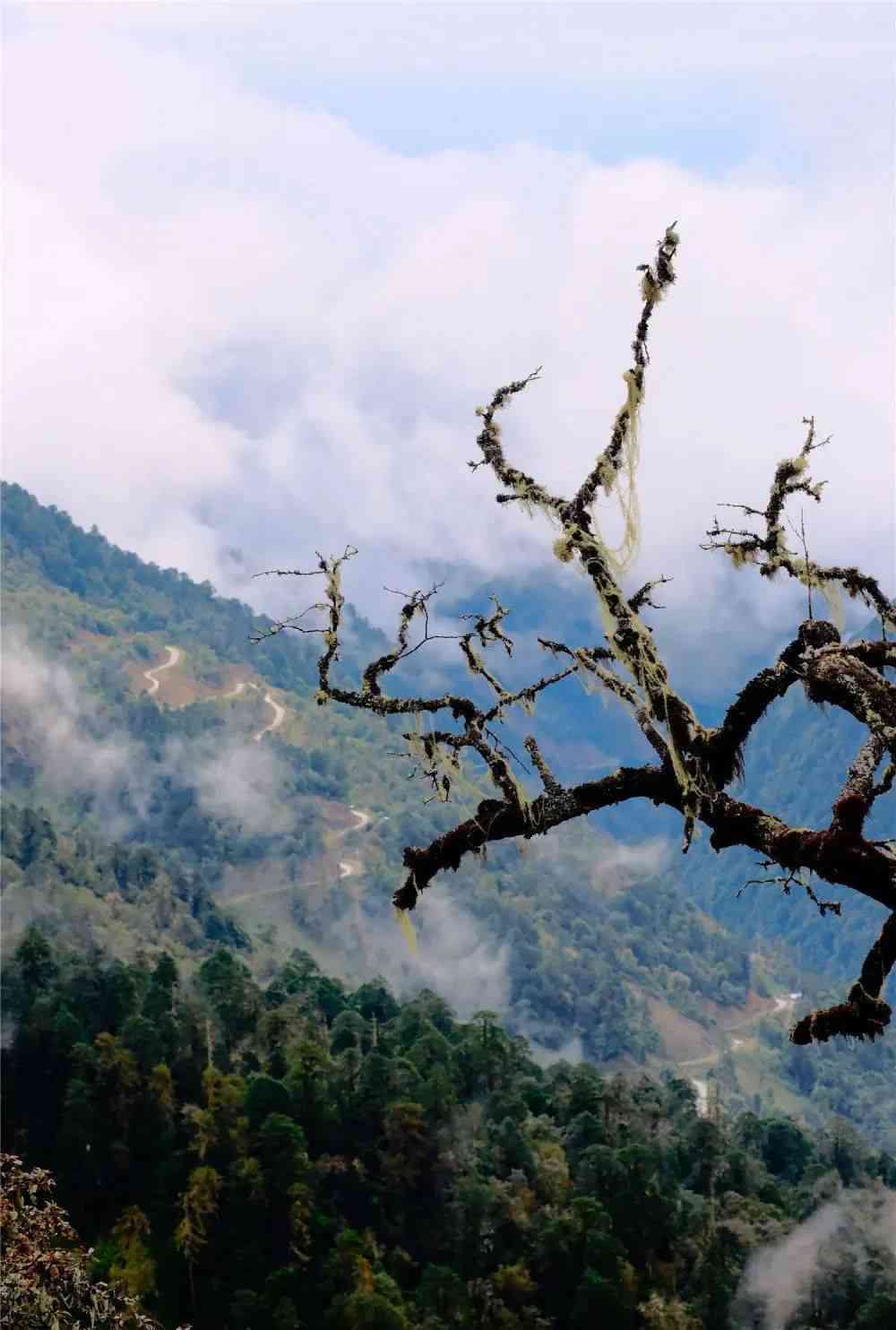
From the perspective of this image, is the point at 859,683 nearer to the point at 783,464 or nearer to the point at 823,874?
the point at 823,874

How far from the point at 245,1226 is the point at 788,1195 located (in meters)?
27.8

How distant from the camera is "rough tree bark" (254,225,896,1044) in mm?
5805

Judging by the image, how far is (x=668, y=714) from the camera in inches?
272

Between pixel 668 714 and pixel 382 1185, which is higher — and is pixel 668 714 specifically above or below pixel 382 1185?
below

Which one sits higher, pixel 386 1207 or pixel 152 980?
pixel 152 980

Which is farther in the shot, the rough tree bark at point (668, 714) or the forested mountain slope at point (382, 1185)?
the forested mountain slope at point (382, 1185)

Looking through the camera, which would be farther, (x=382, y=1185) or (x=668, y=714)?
(x=382, y=1185)

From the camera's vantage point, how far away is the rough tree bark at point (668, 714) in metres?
5.80

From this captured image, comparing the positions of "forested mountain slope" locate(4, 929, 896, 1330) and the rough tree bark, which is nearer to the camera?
the rough tree bark

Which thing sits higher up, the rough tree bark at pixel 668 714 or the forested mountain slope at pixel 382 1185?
the forested mountain slope at pixel 382 1185

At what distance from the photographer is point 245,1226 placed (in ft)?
173

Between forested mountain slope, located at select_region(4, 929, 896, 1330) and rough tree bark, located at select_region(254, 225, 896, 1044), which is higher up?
forested mountain slope, located at select_region(4, 929, 896, 1330)

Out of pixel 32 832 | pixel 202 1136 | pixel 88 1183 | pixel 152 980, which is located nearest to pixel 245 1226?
pixel 202 1136

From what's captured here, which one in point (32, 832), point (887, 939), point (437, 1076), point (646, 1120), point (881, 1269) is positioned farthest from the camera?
point (32, 832)
